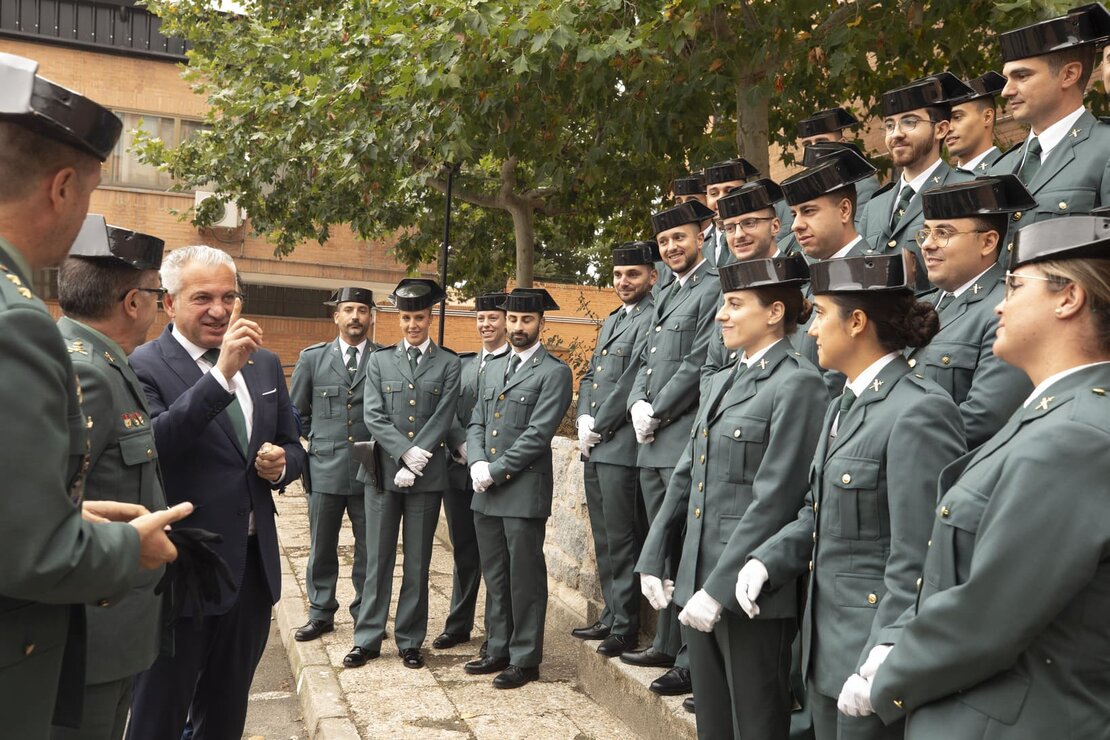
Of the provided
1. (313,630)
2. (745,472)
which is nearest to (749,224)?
(745,472)

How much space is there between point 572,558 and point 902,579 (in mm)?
4750

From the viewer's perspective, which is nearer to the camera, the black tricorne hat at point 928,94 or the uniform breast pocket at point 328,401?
the black tricorne hat at point 928,94

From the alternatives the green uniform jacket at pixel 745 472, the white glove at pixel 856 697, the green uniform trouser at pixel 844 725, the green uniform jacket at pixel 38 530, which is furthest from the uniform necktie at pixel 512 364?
the green uniform jacket at pixel 38 530

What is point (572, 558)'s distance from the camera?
7.30 metres

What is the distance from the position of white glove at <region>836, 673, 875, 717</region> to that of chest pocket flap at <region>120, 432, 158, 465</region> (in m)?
2.10

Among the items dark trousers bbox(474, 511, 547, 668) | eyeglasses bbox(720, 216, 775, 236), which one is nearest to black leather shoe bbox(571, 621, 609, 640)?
dark trousers bbox(474, 511, 547, 668)

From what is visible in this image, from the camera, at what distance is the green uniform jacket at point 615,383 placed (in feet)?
19.6

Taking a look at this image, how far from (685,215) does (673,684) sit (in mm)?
2577

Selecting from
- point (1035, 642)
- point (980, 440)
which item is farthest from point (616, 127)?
point (1035, 642)

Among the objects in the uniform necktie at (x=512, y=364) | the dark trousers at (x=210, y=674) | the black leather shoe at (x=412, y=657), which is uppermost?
the uniform necktie at (x=512, y=364)

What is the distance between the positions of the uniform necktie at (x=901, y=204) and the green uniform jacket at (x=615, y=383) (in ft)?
6.11

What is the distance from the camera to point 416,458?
6.55m

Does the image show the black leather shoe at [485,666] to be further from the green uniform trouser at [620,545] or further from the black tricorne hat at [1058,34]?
the black tricorne hat at [1058,34]

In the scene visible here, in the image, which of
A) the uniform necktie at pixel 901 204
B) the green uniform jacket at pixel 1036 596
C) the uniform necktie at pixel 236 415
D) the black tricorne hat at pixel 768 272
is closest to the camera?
the green uniform jacket at pixel 1036 596
